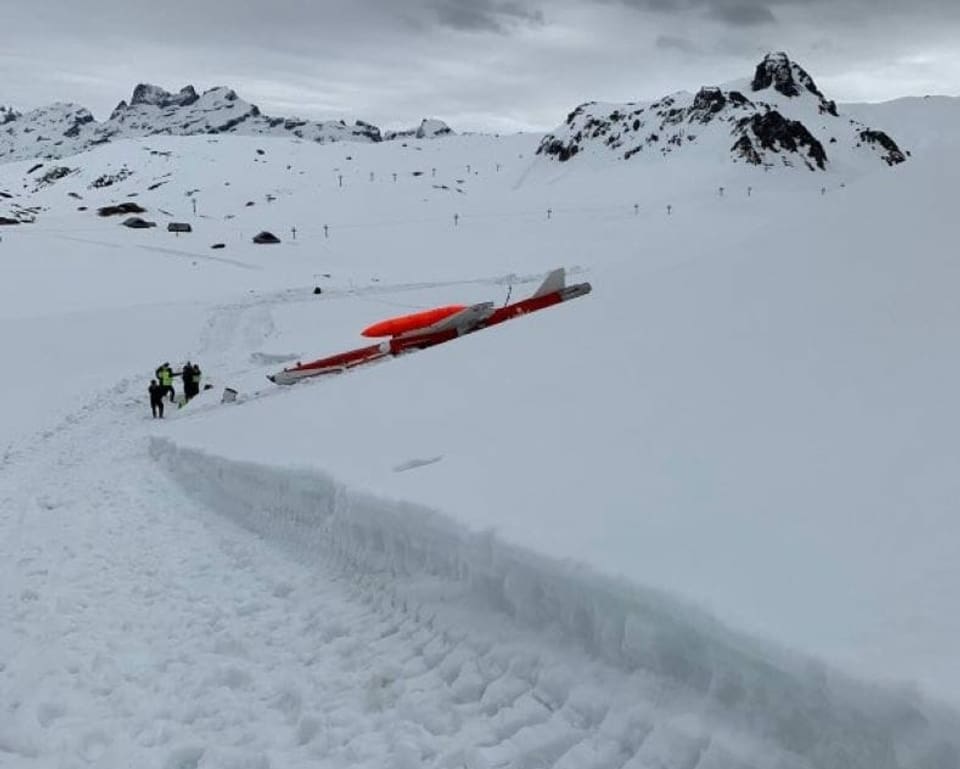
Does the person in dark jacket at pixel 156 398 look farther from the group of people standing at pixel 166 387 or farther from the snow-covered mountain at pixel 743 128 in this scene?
the snow-covered mountain at pixel 743 128

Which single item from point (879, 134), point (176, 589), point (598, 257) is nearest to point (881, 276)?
point (176, 589)

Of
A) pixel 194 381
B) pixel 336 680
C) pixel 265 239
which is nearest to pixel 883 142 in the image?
pixel 265 239

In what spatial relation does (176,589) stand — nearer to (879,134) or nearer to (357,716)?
(357,716)

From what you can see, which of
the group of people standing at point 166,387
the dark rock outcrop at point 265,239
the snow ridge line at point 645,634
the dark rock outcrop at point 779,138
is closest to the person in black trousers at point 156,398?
the group of people standing at point 166,387

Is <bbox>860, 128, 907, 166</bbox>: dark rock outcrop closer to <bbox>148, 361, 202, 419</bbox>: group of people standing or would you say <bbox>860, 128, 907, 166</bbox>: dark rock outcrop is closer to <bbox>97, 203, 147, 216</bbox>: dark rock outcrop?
<bbox>97, 203, 147, 216</bbox>: dark rock outcrop

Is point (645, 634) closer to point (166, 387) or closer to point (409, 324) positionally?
point (409, 324)

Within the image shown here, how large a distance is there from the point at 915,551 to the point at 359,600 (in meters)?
5.38

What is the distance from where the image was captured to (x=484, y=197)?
272 ft

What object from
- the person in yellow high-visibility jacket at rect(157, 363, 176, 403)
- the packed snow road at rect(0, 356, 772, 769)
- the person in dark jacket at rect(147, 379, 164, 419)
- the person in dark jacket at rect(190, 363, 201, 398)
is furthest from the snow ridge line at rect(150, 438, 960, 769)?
the person in dark jacket at rect(190, 363, 201, 398)

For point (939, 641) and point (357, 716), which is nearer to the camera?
point (939, 641)

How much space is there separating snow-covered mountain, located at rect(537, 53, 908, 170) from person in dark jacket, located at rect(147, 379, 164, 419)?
235 ft

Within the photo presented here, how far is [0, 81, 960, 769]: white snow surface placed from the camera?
506cm

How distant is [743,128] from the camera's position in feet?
278

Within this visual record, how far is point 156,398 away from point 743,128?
78.6 m
